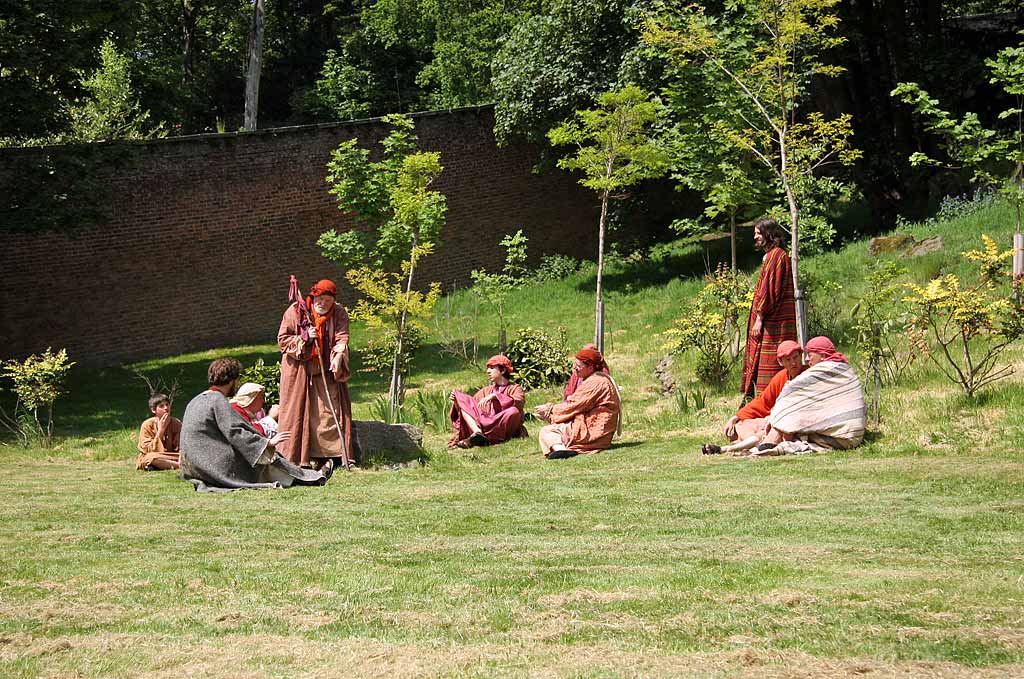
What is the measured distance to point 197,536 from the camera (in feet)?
24.1

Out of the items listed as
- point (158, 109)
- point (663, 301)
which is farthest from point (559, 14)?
point (158, 109)

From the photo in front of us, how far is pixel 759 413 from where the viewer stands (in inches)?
422

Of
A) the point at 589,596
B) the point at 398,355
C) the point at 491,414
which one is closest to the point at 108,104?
the point at 398,355

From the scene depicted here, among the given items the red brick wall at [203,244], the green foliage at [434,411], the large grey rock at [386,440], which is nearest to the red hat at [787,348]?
the large grey rock at [386,440]

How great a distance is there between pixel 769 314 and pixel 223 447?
5278mm

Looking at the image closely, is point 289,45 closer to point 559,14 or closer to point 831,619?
point 559,14

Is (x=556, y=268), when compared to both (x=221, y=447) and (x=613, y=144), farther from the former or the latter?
(x=221, y=447)

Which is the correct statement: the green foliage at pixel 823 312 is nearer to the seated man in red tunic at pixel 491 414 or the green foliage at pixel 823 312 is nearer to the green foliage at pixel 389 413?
the seated man in red tunic at pixel 491 414

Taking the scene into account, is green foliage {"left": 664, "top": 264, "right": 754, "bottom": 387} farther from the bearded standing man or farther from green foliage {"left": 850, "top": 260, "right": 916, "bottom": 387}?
the bearded standing man

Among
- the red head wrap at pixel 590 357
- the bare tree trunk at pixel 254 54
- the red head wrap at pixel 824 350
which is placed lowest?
the red head wrap at pixel 590 357

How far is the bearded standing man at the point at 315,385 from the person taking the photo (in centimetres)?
1069

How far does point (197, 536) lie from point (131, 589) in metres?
1.47

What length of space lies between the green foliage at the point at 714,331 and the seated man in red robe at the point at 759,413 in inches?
132

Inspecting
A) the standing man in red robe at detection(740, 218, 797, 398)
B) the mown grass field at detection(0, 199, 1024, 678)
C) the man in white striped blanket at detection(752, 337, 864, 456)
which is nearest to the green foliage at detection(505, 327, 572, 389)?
the mown grass field at detection(0, 199, 1024, 678)
